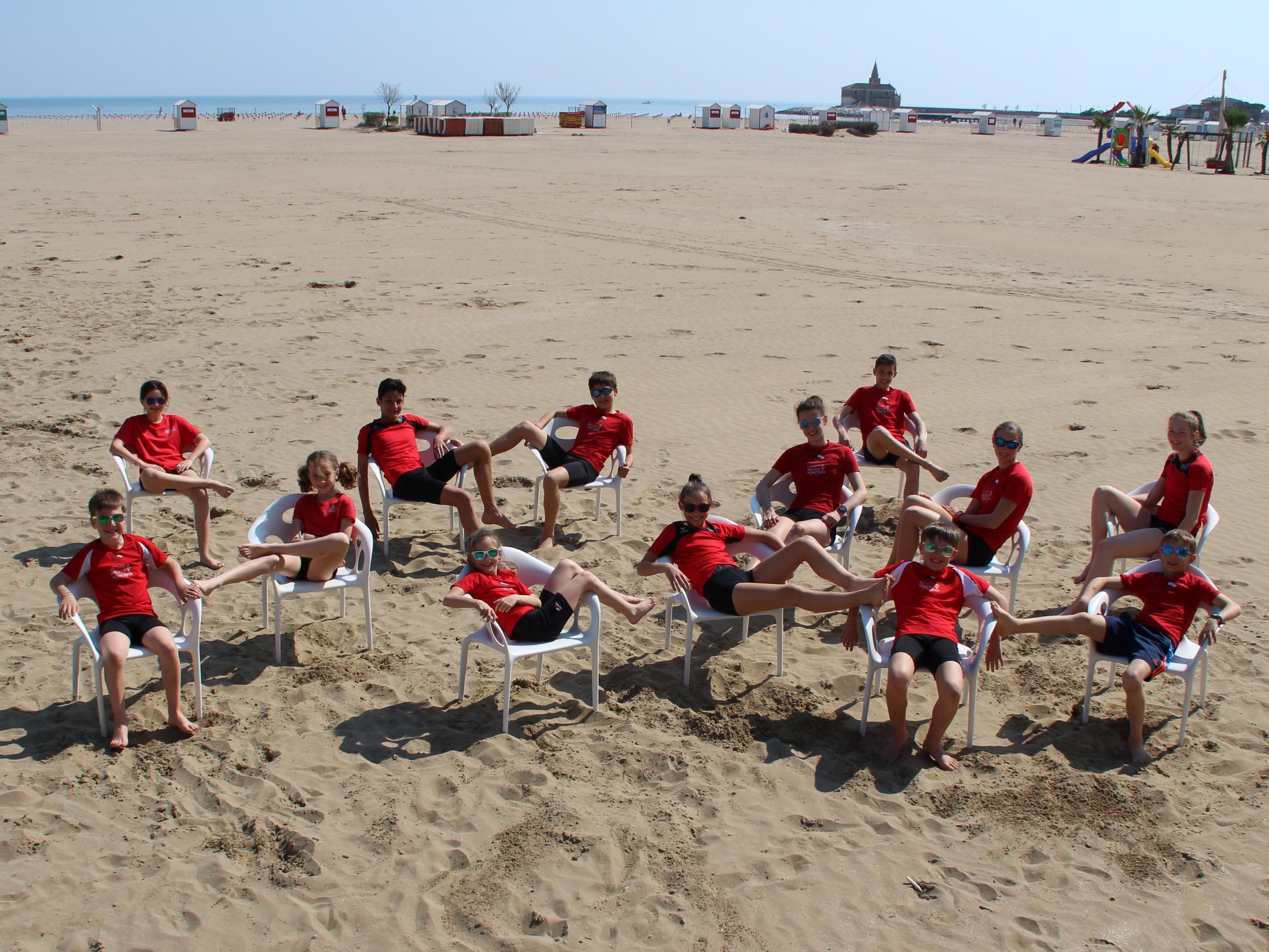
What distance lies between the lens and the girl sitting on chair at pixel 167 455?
728 cm

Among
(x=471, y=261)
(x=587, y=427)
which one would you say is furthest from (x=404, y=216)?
(x=587, y=427)

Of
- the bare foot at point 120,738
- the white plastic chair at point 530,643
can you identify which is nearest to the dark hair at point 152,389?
the bare foot at point 120,738

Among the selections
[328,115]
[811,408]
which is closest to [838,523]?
[811,408]

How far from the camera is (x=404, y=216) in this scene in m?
23.3

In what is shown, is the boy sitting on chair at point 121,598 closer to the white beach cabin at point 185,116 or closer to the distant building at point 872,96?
the white beach cabin at point 185,116

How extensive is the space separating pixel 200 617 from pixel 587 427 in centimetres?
375

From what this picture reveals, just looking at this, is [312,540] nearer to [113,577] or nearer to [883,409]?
[113,577]

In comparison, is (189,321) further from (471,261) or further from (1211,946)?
(1211,946)

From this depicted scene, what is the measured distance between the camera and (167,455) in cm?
753

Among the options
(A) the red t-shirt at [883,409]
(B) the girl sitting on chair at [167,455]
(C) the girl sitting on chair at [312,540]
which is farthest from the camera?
(A) the red t-shirt at [883,409]

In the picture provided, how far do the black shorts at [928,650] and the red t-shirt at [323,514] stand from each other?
335 centimetres

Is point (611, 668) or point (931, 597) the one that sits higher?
point (931, 597)

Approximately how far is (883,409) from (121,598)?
5856 mm

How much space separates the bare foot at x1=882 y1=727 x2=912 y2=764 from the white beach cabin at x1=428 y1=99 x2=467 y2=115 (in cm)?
5766
